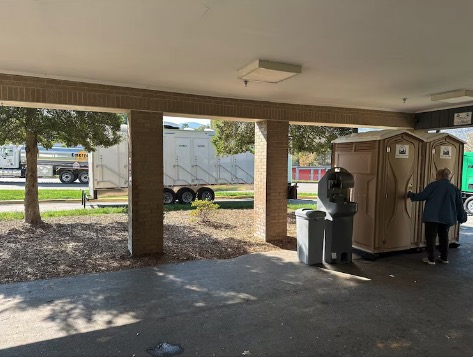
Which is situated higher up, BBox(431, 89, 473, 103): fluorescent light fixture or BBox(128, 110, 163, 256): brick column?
BBox(431, 89, 473, 103): fluorescent light fixture

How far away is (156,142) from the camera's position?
6383 mm

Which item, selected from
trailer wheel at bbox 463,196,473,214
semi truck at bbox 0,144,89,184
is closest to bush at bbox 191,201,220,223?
trailer wheel at bbox 463,196,473,214

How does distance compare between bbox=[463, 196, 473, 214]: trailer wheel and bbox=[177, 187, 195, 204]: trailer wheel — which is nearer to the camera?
bbox=[463, 196, 473, 214]: trailer wheel

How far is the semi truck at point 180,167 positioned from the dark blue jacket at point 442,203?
1008 cm

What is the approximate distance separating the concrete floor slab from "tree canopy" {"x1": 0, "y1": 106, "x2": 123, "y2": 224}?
14.1ft

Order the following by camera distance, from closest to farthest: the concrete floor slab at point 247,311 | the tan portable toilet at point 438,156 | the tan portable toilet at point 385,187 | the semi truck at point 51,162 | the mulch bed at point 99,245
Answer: the concrete floor slab at point 247,311 < the mulch bed at point 99,245 < the tan portable toilet at point 385,187 < the tan portable toilet at point 438,156 < the semi truck at point 51,162

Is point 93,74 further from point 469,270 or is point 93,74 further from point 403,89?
point 469,270

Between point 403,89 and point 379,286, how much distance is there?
12.1 ft

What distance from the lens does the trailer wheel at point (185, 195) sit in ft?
49.4

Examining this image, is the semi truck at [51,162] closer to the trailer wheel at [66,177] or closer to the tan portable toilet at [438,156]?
the trailer wheel at [66,177]

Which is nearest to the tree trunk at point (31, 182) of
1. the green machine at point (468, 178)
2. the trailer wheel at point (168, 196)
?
the trailer wheel at point (168, 196)

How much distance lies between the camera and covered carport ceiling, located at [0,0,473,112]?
3.05 meters

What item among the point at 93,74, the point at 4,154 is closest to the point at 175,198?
the point at 93,74

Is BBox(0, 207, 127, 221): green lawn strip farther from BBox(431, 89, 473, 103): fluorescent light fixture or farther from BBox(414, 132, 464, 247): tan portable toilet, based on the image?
BBox(431, 89, 473, 103): fluorescent light fixture
